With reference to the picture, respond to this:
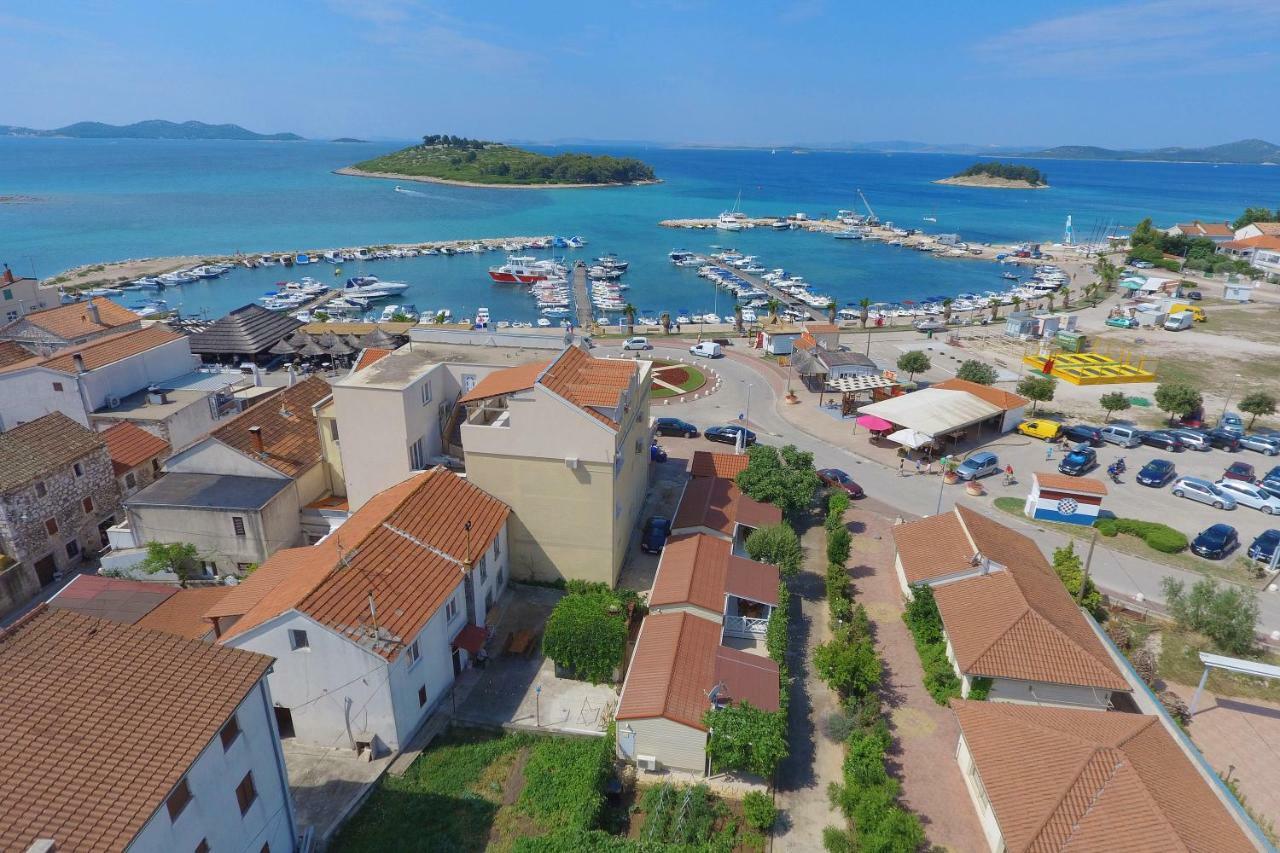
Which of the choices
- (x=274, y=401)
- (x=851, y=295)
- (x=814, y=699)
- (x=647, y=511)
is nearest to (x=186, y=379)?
(x=274, y=401)

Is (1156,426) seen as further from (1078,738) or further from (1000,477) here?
(1078,738)

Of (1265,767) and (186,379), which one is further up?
(186,379)

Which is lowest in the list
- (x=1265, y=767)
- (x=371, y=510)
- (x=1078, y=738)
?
(x=1265, y=767)

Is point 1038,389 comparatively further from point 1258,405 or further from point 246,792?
point 246,792

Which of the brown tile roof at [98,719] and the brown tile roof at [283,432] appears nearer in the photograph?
the brown tile roof at [98,719]

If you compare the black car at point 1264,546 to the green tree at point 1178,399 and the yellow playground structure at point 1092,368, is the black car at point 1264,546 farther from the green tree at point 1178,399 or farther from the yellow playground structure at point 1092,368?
the yellow playground structure at point 1092,368

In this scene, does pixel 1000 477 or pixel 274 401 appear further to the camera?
pixel 1000 477

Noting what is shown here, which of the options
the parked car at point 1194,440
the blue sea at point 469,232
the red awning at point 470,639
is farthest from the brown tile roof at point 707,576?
the blue sea at point 469,232
